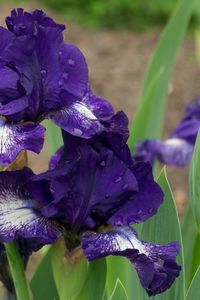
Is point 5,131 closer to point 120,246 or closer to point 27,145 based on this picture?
point 27,145

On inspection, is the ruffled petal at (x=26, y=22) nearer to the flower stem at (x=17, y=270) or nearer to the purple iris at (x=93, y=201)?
the purple iris at (x=93, y=201)

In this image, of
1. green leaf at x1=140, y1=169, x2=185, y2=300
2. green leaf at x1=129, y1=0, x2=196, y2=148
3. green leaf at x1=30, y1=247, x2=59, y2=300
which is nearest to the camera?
green leaf at x1=140, y1=169, x2=185, y2=300

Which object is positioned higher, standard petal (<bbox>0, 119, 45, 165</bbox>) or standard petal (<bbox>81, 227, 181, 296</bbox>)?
standard petal (<bbox>0, 119, 45, 165</bbox>)

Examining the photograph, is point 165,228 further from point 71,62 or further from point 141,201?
point 71,62

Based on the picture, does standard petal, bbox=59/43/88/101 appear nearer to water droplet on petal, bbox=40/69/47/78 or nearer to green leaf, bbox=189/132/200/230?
water droplet on petal, bbox=40/69/47/78

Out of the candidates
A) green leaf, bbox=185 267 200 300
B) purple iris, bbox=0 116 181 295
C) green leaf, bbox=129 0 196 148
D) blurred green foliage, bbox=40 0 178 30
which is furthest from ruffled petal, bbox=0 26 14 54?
blurred green foliage, bbox=40 0 178 30
